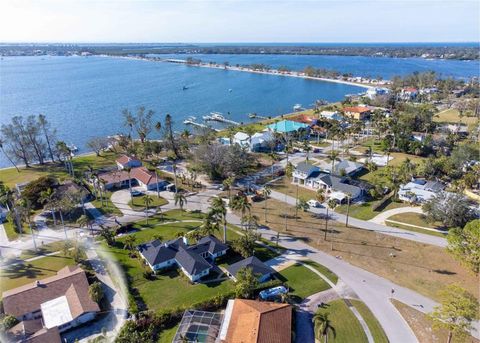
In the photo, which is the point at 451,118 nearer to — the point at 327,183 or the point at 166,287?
the point at 327,183

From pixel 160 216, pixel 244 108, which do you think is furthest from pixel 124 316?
pixel 244 108

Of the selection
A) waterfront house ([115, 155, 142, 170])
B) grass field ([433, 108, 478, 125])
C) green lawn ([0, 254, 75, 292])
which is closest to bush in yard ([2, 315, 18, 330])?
green lawn ([0, 254, 75, 292])

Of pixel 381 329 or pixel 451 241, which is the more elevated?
pixel 451 241

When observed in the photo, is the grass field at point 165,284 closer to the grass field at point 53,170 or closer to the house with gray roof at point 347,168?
the house with gray roof at point 347,168

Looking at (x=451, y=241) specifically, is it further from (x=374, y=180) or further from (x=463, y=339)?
(x=374, y=180)

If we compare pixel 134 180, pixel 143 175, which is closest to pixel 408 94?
pixel 143 175

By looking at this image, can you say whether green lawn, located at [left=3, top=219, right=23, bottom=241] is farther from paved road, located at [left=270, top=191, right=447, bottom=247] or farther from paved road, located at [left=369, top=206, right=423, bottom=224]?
paved road, located at [left=369, top=206, right=423, bottom=224]

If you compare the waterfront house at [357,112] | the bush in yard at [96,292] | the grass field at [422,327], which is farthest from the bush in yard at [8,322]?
the waterfront house at [357,112]
